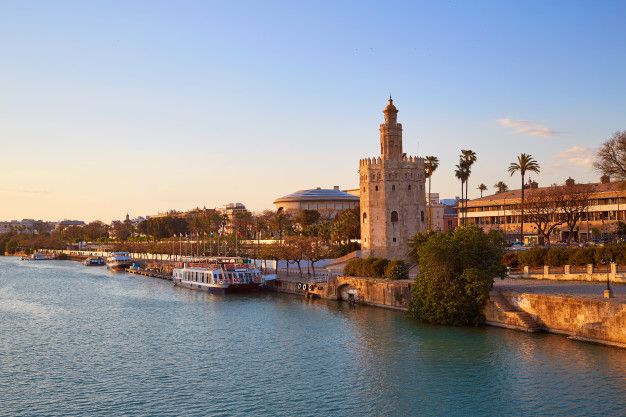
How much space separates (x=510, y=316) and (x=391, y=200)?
37.1m

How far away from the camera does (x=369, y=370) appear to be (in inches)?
1441

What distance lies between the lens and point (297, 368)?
37625mm

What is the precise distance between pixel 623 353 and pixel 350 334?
59.6 ft

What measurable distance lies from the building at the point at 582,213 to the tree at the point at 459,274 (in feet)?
148

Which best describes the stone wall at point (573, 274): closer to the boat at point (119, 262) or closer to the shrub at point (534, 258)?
the shrub at point (534, 258)

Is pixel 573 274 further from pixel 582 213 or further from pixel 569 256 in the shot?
pixel 582 213

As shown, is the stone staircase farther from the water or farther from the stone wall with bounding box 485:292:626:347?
the water

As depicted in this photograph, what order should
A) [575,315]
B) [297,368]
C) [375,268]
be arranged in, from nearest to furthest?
[297,368]
[575,315]
[375,268]

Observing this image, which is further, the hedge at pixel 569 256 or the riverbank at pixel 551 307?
the hedge at pixel 569 256

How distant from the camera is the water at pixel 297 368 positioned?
99.0 ft

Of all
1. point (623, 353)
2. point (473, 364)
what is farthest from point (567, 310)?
point (473, 364)

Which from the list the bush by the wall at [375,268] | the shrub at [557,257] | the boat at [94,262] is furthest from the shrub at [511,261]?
the boat at [94,262]

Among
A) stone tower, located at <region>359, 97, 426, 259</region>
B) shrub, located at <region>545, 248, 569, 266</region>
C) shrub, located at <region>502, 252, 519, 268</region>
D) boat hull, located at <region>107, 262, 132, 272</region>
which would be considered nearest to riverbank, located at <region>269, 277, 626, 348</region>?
shrub, located at <region>545, 248, 569, 266</region>

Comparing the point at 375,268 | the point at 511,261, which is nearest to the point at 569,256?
the point at 511,261
